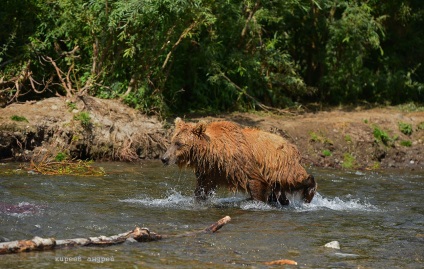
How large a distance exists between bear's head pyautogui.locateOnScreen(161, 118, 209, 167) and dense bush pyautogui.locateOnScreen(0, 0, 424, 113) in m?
4.68

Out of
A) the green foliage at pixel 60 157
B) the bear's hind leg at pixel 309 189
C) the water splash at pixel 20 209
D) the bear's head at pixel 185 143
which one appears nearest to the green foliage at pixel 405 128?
the bear's hind leg at pixel 309 189

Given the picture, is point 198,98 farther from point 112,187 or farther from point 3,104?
point 112,187

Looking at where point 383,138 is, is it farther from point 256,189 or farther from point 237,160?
point 237,160

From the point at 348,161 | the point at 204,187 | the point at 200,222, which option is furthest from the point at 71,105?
the point at 200,222

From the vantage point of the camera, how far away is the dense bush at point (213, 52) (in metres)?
15.4

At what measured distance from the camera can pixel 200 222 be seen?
370 inches

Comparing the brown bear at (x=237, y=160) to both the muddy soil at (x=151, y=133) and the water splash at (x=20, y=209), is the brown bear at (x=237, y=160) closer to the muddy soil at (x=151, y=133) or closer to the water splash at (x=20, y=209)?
the water splash at (x=20, y=209)

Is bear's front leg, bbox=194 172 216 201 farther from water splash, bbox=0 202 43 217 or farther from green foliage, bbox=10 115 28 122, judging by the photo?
green foliage, bbox=10 115 28 122

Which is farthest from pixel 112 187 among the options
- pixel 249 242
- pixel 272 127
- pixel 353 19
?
pixel 353 19

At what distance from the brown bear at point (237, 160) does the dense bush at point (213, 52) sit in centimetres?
472

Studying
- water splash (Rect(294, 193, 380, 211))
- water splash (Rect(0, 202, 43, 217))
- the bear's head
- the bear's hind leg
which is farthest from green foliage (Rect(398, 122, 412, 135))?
water splash (Rect(0, 202, 43, 217))

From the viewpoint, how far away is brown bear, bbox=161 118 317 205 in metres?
10.4

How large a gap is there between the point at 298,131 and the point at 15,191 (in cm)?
704

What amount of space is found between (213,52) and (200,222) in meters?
7.83
